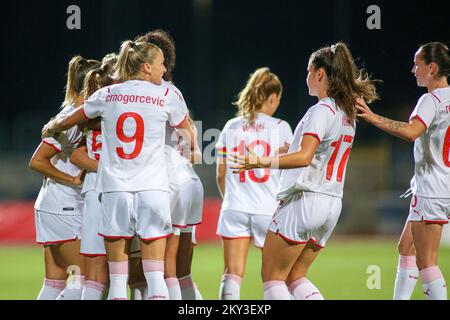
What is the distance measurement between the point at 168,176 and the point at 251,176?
4.41 feet

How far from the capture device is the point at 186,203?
19.5 feet

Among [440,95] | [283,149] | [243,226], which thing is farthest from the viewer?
[243,226]

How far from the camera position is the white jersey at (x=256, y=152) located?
6.98 metres

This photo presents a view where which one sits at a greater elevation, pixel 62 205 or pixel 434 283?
pixel 62 205

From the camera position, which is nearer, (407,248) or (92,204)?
(92,204)

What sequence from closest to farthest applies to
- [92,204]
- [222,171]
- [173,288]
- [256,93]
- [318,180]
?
[318,180]
[92,204]
[173,288]
[256,93]
[222,171]

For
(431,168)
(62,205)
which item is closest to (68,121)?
(62,205)

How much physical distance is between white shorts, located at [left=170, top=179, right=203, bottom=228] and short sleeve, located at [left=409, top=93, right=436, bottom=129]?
189 centimetres

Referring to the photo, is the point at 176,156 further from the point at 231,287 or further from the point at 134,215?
the point at 231,287

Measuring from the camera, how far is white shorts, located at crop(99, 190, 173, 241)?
5.26 m

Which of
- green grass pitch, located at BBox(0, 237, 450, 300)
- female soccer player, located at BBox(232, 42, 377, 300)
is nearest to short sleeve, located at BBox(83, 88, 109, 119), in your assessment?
female soccer player, located at BBox(232, 42, 377, 300)

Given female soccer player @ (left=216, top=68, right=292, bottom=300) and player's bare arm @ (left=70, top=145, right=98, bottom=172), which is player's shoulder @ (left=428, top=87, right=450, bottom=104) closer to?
female soccer player @ (left=216, top=68, right=292, bottom=300)

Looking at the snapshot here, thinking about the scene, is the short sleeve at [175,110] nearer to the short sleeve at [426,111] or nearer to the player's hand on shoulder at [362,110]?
the player's hand on shoulder at [362,110]

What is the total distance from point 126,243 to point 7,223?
12705mm
